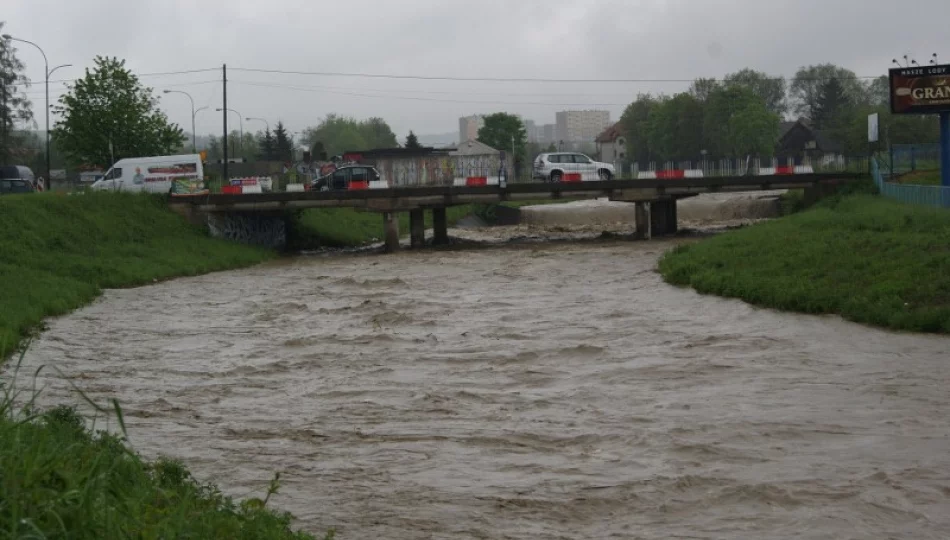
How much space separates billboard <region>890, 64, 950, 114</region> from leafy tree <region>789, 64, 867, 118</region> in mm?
106823

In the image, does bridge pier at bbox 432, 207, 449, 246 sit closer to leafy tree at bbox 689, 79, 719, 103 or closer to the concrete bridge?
the concrete bridge

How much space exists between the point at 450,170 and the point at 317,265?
4266 cm

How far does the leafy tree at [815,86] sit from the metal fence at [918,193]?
343 feet

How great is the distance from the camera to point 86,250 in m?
41.2

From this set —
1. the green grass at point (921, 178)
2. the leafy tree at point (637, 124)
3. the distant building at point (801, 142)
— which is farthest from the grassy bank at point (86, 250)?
the leafy tree at point (637, 124)

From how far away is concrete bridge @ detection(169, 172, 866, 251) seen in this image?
5300 centimetres

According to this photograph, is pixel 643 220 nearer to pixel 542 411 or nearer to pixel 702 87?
pixel 542 411

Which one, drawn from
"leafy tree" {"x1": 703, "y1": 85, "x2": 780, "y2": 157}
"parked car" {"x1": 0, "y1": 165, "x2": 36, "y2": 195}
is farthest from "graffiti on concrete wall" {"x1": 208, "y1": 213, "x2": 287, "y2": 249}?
"leafy tree" {"x1": 703, "y1": 85, "x2": 780, "y2": 157}

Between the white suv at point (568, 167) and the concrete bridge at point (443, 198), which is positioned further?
the white suv at point (568, 167)

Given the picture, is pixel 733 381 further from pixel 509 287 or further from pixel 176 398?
pixel 509 287

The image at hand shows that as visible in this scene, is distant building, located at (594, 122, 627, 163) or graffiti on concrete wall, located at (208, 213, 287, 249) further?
distant building, located at (594, 122, 627, 163)

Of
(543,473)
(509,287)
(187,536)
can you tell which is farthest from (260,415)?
(509,287)

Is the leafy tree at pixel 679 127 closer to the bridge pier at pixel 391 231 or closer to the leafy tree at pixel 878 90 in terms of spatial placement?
the leafy tree at pixel 878 90

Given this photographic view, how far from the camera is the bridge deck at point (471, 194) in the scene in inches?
2087
